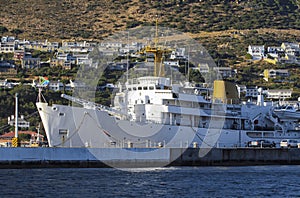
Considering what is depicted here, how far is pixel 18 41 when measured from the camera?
530ft

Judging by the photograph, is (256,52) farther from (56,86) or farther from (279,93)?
(56,86)

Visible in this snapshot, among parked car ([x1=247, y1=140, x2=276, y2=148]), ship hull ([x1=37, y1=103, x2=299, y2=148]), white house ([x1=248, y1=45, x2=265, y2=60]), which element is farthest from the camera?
white house ([x1=248, y1=45, x2=265, y2=60])

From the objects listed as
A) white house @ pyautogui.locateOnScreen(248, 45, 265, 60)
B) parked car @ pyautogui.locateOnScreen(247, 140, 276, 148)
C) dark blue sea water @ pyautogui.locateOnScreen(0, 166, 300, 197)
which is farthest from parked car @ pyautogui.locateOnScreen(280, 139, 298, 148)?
white house @ pyautogui.locateOnScreen(248, 45, 265, 60)

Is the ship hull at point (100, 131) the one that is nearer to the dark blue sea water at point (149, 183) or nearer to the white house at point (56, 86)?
the dark blue sea water at point (149, 183)

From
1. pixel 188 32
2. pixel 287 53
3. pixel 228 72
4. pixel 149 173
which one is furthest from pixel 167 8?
pixel 149 173

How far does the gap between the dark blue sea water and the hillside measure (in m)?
115

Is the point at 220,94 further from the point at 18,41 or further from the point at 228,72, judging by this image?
the point at 18,41

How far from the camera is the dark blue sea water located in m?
42.9

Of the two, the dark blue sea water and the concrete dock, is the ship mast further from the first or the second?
the dark blue sea water

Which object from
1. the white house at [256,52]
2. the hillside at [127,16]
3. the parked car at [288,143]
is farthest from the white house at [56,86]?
the white house at [256,52]

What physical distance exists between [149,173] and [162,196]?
11489 millimetres

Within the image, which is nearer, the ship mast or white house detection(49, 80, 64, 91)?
the ship mast

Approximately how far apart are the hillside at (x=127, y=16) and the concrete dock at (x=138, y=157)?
107m

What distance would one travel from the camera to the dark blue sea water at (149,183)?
1688 inches
